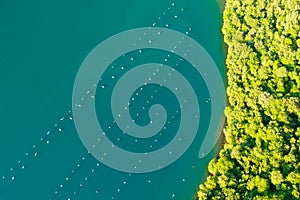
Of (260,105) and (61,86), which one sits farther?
(61,86)

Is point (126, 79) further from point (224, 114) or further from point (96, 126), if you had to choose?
point (224, 114)

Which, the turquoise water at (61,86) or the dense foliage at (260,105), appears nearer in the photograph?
the dense foliage at (260,105)

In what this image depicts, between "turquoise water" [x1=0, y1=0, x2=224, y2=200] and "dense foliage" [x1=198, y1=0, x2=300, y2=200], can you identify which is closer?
"dense foliage" [x1=198, y1=0, x2=300, y2=200]

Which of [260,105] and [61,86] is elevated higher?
[61,86]
